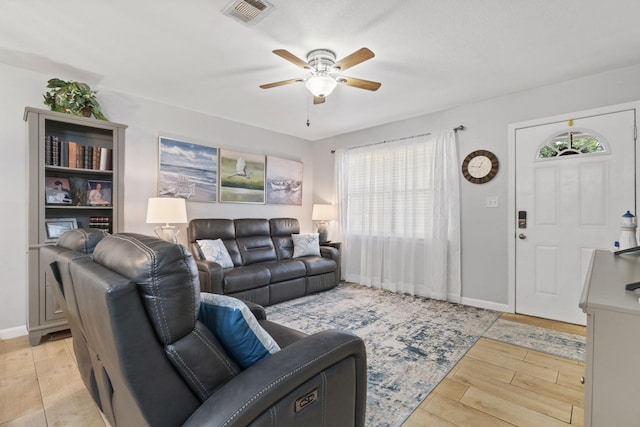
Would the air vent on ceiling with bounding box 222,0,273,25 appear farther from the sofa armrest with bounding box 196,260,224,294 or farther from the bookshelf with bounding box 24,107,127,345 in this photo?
the sofa armrest with bounding box 196,260,224,294

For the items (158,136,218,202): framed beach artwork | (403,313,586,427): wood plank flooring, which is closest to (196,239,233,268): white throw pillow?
(158,136,218,202): framed beach artwork

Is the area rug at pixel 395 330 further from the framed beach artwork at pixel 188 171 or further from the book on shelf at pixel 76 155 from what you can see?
the book on shelf at pixel 76 155

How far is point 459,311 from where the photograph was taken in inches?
136

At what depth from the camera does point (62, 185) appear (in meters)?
2.94

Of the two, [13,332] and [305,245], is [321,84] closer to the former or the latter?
[305,245]

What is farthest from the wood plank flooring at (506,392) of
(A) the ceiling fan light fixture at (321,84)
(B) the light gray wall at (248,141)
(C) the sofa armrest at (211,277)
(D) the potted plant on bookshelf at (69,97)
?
(D) the potted plant on bookshelf at (69,97)

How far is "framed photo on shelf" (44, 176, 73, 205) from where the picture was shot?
2.79m

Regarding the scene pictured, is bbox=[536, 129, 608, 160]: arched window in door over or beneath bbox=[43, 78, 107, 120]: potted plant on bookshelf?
beneath

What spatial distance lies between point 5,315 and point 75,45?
252 centimetres

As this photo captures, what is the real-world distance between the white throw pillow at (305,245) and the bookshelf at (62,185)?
226cm

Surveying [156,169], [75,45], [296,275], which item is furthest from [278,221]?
[75,45]

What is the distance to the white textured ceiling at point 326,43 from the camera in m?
1.99

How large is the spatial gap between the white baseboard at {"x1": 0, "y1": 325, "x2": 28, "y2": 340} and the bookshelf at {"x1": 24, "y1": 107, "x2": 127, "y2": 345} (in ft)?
1.41

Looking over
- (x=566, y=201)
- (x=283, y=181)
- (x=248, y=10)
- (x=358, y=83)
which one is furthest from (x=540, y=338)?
(x=283, y=181)
